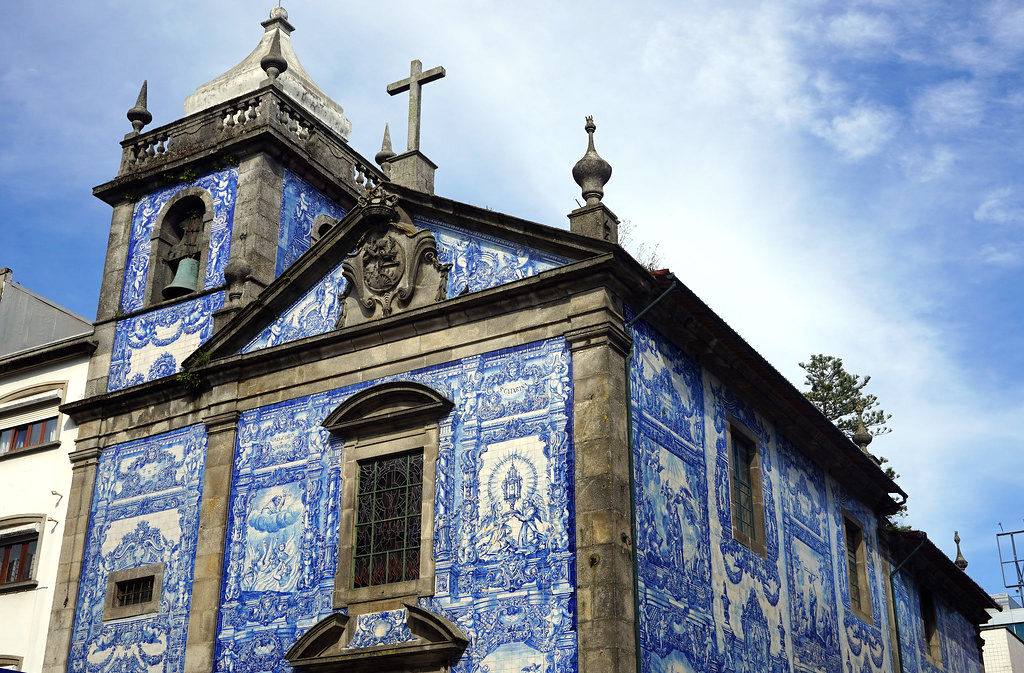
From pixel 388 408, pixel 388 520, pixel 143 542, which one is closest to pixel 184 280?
pixel 143 542

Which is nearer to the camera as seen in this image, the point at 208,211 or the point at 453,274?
the point at 453,274

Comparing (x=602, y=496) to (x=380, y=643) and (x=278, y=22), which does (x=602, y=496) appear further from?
(x=278, y=22)

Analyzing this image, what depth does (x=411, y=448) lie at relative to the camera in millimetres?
14117

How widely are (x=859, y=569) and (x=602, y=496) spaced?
29.8 feet

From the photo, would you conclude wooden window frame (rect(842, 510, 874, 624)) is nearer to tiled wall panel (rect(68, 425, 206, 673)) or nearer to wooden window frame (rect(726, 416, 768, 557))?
wooden window frame (rect(726, 416, 768, 557))

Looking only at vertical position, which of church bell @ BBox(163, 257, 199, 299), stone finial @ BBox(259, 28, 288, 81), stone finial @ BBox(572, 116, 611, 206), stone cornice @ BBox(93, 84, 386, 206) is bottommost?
stone finial @ BBox(572, 116, 611, 206)

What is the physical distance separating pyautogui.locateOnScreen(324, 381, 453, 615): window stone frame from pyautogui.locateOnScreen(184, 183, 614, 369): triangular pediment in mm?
1324

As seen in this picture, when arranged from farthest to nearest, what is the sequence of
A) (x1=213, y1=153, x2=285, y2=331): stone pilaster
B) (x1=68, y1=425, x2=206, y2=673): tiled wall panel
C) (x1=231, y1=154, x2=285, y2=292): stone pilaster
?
(x1=231, y1=154, x2=285, y2=292): stone pilaster, (x1=213, y1=153, x2=285, y2=331): stone pilaster, (x1=68, y1=425, x2=206, y2=673): tiled wall panel

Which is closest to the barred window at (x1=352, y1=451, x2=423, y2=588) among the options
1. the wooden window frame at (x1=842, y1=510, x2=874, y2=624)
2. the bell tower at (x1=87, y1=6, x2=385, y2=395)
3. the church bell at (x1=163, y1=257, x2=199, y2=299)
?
the bell tower at (x1=87, y1=6, x2=385, y2=395)

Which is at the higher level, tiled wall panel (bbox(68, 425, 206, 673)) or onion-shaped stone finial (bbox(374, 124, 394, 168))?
onion-shaped stone finial (bbox(374, 124, 394, 168))

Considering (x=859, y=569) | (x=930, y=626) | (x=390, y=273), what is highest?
(x=390, y=273)

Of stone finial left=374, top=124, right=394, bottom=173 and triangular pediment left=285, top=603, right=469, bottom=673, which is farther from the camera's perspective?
stone finial left=374, top=124, right=394, bottom=173

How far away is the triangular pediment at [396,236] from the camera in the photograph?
558 inches

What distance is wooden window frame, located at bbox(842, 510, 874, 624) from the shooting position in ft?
63.2
